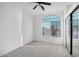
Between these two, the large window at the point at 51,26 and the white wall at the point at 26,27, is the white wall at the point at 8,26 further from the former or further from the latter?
the large window at the point at 51,26

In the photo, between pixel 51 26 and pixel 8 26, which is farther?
pixel 51 26

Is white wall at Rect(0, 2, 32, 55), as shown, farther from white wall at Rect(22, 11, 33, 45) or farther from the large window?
the large window

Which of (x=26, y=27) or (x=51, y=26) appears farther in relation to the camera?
(x=51, y=26)

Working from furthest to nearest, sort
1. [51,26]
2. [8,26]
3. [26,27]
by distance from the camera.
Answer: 1. [51,26]
2. [26,27]
3. [8,26]

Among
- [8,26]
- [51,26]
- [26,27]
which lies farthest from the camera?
[51,26]

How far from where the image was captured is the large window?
24.2ft

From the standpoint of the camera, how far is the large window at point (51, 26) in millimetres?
7383

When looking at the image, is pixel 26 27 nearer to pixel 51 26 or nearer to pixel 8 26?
pixel 51 26

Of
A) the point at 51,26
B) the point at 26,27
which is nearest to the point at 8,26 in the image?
the point at 26,27

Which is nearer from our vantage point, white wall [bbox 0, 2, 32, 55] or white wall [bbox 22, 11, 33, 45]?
white wall [bbox 0, 2, 32, 55]

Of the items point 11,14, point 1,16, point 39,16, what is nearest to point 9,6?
point 11,14

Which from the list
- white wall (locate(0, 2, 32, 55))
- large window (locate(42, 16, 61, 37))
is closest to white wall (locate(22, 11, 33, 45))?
white wall (locate(0, 2, 32, 55))

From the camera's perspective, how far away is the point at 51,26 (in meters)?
7.77

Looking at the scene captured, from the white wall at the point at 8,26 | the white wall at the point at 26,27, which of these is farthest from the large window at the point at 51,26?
the white wall at the point at 8,26
